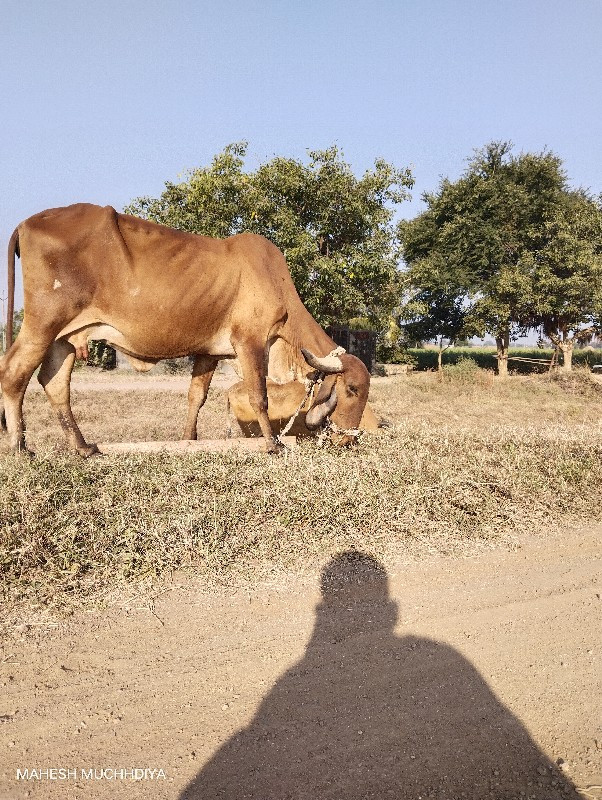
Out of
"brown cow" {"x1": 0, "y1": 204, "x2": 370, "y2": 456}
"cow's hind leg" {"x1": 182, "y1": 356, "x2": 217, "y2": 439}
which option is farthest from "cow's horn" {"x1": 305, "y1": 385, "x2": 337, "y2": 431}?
"cow's hind leg" {"x1": 182, "y1": 356, "x2": 217, "y2": 439}

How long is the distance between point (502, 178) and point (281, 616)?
97.9 feet

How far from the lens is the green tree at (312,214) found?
16672mm

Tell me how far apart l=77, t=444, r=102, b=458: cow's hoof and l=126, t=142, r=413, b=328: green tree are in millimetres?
11288

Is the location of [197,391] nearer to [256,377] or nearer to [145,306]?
[256,377]

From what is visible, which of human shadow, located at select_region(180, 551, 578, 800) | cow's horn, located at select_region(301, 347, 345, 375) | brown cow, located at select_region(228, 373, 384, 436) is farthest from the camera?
brown cow, located at select_region(228, 373, 384, 436)

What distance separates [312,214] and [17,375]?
13673mm

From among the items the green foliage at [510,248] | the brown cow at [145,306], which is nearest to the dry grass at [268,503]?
the brown cow at [145,306]

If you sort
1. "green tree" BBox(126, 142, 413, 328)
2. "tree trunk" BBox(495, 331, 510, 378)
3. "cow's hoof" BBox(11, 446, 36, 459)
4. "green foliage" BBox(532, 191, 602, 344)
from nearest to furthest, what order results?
"cow's hoof" BBox(11, 446, 36, 459) → "green tree" BBox(126, 142, 413, 328) → "green foliage" BBox(532, 191, 602, 344) → "tree trunk" BBox(495, 331, 510, 378)

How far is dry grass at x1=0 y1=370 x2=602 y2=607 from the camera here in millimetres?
3709

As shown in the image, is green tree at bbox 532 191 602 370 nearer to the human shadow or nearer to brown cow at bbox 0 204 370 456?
brown cow at bbox 0 204 370 456

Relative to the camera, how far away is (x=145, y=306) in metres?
5.48

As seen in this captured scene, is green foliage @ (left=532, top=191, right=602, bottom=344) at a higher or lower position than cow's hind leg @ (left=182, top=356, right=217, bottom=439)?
higher

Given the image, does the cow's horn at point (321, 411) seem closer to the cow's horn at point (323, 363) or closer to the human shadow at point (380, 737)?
the cow's horn at point (323, 363)

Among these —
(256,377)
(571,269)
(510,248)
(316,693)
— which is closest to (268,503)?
(256,377)
